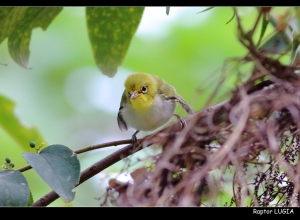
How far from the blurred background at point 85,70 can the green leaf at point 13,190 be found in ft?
4.34

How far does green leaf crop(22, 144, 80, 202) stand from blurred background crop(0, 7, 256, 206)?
1.28 metres

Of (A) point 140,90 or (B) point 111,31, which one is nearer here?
(B) point 111,31

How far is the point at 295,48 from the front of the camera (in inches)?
45.8

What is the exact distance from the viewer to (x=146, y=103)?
5.70ft

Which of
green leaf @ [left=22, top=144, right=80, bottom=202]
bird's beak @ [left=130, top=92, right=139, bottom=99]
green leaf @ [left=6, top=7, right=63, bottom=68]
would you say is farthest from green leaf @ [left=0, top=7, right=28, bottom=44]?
bird's beak @ [left=130, top=92, right=139, bottom=99]

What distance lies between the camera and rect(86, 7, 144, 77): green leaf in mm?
1445

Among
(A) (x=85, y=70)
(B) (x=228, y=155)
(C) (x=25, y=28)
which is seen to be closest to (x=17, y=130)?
(C) (x=25, y=28)

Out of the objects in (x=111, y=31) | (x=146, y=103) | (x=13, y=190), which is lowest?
(x=13, y=190)

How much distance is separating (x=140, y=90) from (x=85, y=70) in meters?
1.18

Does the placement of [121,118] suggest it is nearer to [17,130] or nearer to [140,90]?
[140,90]

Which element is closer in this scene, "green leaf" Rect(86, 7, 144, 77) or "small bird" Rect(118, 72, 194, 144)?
"green leaf" Rect(86, 7, 144, 77)

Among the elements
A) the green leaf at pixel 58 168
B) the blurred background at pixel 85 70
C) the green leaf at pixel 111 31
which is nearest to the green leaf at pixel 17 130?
the green leaf at pixel 111 31

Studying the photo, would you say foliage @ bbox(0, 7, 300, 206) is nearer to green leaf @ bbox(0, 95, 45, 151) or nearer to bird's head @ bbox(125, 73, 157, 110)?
green leaf @ bbox(0, 95, 45, 151)
